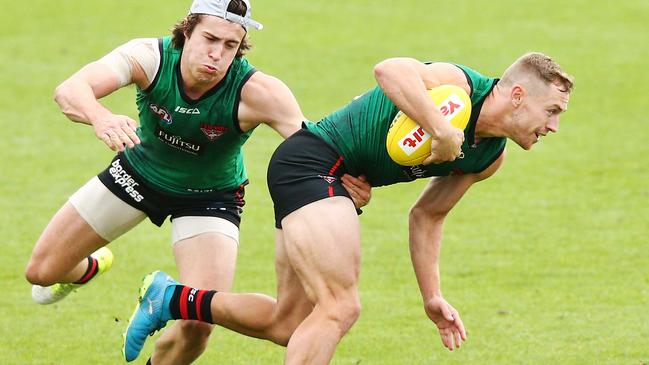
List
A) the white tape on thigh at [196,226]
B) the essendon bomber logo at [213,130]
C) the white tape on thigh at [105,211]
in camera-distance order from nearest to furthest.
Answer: the essendon bomber logo at [213,130]
the white tape on thigh at [196,226]
the white tape on thigh at [105,211]

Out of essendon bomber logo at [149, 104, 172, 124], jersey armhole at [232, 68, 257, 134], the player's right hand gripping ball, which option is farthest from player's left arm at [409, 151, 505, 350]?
essendon bomber logo at [149, 104, 172, 124]

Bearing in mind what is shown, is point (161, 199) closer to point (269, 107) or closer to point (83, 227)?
point (83, 227)

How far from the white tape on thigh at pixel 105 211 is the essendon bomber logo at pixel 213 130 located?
84 cm

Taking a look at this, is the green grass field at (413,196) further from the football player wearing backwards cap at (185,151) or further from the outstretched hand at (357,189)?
the outstretched hand at (357,189)

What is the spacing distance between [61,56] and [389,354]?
1321 centimetres

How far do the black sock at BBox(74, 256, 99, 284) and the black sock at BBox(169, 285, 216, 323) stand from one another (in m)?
1.65

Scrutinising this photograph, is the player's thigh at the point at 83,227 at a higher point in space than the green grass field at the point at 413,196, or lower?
higher

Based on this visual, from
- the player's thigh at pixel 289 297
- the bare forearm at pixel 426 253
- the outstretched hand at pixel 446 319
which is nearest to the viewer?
the player's thigh at pixel 289 297

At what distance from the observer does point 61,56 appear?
21.1m

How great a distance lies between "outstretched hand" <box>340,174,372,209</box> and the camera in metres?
7.34

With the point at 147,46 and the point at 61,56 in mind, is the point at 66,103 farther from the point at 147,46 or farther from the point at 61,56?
the point at 61,56

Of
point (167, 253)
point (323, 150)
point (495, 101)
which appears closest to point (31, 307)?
point (167, 253)

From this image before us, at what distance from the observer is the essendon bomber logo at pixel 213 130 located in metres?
8.07

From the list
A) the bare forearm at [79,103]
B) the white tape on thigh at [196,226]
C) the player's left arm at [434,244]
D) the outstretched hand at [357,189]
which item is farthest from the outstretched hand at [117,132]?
the player's left arm at [434,244]
